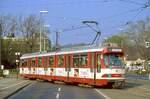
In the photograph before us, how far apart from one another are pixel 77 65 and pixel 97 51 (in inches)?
151

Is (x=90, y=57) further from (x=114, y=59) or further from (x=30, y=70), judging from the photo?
(x=30, y=70)

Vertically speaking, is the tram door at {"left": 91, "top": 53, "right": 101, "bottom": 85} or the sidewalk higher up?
the tram door at {"left": 91, "top": 53, "right": 101, "bottom": 85}

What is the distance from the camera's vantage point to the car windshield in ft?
117

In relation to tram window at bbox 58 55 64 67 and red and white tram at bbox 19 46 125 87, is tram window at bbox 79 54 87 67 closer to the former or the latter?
red and white tram at bbox 19 46 125 87

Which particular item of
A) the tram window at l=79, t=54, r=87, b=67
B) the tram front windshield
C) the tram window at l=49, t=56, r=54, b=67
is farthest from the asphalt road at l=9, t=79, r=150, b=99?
the tram window at l=49, t=56, r=54, b=67

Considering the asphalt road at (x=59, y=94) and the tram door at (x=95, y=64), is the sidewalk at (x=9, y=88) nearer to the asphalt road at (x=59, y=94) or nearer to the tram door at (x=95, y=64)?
the asphalt road at (x=59, y=94)

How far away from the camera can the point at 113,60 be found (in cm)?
3606

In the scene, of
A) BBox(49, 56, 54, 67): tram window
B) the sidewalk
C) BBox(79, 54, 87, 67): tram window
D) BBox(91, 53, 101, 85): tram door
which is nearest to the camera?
the sidewalk

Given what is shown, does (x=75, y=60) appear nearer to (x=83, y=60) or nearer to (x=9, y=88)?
(x=83, y=60)

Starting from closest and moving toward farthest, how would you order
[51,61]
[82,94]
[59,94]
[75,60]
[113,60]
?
[59,94]
[82,94]
[113,60]
[75,60]
[51,61]

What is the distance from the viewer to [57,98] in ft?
86.2

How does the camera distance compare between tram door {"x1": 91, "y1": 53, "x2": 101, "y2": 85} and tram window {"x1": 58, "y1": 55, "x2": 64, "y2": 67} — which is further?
tram window {"x1": 58, "y1": 55, "x2": 64, "y2": 67}

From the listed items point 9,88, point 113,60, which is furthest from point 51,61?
point 113,60

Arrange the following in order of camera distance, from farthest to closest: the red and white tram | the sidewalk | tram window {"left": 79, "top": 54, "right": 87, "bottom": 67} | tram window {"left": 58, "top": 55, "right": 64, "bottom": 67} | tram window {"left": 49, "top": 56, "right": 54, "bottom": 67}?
tram window {"left": 49, "top": 56, "right": 54, "bottom": 67}, tram window {"left": 58, "top": 55, "right": 64, "bottom": 67}, tram window {"left": 79, "top": 54, "right": 87, "bottom": 67}, the red and white tram, the sidewalk
